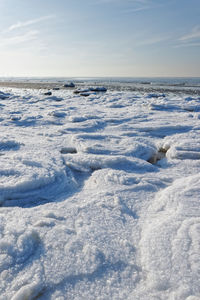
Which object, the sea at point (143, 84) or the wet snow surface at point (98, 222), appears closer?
the wet snow surface at point (98, 222)

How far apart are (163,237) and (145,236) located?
0.47ft

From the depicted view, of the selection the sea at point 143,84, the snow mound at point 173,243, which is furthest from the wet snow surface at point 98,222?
the sea at point 143,84

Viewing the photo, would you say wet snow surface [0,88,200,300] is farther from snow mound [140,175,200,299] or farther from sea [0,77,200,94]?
sea [0,77,200,94]

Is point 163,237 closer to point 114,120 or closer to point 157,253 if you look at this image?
point 157,253

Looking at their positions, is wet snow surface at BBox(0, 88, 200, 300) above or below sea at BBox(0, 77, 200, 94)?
below

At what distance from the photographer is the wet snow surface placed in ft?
4.35

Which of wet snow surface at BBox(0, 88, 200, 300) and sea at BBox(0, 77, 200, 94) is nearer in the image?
wet snow surface at BBox(0, 88, 200, 300)

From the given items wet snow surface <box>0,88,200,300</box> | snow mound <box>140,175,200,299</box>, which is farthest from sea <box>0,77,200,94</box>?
snow mound <box>140,175,200,299</box>

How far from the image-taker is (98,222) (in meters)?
1.88

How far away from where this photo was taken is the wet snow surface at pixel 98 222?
4.35 ft

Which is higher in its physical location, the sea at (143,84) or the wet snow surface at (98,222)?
the sea at (143,84)

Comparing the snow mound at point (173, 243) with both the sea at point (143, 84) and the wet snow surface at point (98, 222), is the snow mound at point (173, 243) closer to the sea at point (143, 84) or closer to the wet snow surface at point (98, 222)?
the wet snow surface at point (98, 222)

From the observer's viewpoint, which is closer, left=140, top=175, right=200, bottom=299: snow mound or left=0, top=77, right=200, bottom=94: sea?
left=140, top=175, right=200, bottom=299: snow mound

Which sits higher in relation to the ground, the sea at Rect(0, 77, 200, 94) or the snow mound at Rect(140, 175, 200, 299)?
the sea at Rect(0, 77, 200, 94)
